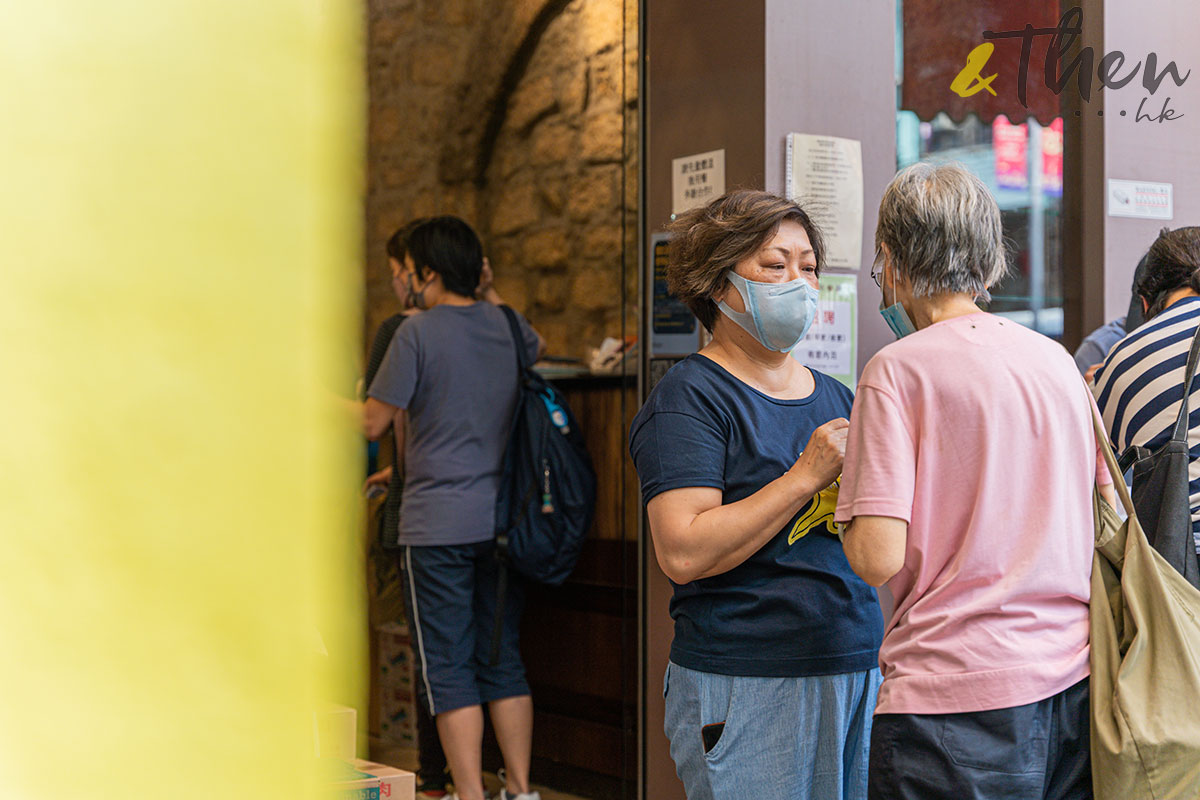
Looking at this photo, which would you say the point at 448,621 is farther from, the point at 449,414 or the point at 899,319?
the point at 899,319

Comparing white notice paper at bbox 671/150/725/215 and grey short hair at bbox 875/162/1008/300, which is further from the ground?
white notice paper at bbox 671/150/725/215

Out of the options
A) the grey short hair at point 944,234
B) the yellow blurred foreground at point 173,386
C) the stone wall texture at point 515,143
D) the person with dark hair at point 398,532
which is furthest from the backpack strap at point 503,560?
the yellow blurred foreground at point 173,386

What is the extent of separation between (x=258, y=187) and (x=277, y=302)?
0.04 metres

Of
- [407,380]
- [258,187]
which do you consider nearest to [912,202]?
[258,187]

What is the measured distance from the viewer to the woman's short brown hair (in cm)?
185

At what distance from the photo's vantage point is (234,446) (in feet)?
1.38

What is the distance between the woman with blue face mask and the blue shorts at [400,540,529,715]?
5.66ft

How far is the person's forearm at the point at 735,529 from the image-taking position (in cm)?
165

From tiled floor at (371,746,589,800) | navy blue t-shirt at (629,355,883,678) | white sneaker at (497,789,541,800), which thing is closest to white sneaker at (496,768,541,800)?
white sneaker at (497,789,541,800)

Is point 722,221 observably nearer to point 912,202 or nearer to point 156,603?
point 912,202

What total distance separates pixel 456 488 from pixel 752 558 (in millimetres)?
1860

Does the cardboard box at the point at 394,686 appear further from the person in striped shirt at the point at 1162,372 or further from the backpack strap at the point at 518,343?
the person in striped shirt at the point at 1162,372

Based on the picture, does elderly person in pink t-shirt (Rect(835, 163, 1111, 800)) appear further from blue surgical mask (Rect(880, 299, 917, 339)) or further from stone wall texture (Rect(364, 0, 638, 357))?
stone wall texture (Rect(364, 0, 638, 357))

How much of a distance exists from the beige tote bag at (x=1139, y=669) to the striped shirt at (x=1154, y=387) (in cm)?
67
